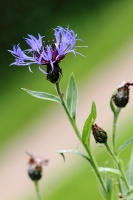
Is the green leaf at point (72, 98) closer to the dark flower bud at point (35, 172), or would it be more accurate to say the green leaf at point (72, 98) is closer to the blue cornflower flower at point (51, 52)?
the blue cornflower flower at point (51, 52)

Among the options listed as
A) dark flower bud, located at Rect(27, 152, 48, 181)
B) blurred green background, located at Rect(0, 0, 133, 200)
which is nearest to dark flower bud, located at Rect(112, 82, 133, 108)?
dark flower bud, located at Rect(27, 152, 48, 181)

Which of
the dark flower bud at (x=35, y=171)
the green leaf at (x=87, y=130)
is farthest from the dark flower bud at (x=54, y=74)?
the dark flower bud at (x=35, y=171)

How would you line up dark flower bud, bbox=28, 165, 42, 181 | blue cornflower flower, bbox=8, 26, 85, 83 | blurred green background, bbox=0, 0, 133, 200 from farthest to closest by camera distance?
blurred green background, bbox=0, 0, 133, 200 → dark flower bud, bbox=28, 165, 42, 181 → blue cornflower flower, bbox=8, 26, 85, 83

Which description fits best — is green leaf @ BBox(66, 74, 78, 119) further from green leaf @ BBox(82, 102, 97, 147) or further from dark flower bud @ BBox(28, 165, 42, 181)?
dark flower bud @ BBox(28, 165, 42, 181)

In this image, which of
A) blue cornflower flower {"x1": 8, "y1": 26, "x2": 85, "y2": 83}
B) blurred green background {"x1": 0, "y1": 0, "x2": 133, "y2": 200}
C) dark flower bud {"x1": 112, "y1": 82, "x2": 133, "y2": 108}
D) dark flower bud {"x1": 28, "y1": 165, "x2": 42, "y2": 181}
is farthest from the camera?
blurred green background {"x1": 0, "y1": 0, "x2": 133, "y2": 200}

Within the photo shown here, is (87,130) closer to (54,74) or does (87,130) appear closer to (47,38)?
(54,74)

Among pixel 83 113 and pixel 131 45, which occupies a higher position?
pixel 131 45

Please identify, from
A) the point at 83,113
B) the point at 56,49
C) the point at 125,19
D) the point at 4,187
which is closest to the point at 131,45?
the point at 125,19

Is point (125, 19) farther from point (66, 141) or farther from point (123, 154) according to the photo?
point (123, 154)
